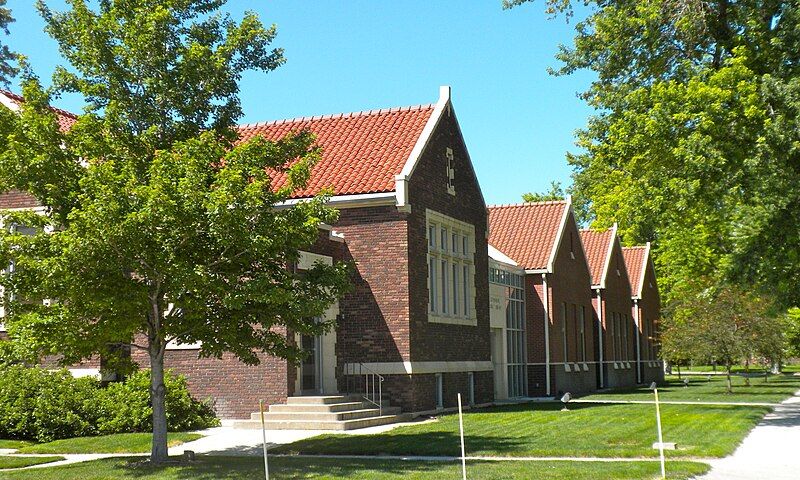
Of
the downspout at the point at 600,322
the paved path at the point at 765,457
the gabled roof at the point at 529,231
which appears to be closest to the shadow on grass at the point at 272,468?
the paved path at the point at 765,457

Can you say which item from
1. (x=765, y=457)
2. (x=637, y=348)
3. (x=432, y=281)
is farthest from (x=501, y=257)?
(x=765, y=457)

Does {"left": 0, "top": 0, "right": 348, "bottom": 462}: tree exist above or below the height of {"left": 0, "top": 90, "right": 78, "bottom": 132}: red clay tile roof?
below

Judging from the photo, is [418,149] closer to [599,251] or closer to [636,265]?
[599,251]

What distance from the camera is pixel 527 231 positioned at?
39.0 m

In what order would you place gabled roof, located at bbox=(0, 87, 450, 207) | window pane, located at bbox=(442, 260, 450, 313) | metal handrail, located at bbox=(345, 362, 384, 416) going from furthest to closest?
1. window pane, located at bbox=(442, 260, 450, 313)
2. gabled roof, located at bbox=(0, 87, 450, 207)
3. metal handrail, located at bbox=(345, 362, 384, 416)

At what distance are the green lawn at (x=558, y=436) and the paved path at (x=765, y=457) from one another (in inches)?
12.8

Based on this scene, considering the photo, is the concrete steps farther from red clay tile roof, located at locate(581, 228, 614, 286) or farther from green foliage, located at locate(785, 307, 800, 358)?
green foliage, located at locate(785, 307, 800, 358)

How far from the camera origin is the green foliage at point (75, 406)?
20.9 metres

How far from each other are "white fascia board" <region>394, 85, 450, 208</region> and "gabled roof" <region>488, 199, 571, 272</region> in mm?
10719

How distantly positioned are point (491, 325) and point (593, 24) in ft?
34.9

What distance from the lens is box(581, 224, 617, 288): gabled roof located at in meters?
45.3

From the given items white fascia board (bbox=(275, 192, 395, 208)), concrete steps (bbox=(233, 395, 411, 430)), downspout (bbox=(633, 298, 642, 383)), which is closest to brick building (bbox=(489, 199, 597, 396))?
downspout (bbox=(633, 298, 642, 383))

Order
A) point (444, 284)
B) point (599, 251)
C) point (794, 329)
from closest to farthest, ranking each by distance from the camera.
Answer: point (444, 284) → point (599, 251) → point (794, 329)

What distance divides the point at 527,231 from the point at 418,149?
13825 mm
